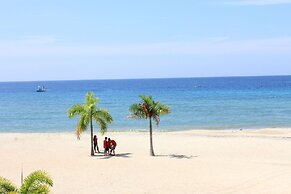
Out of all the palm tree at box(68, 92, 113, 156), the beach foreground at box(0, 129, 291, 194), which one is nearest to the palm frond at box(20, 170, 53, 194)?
the beach foreground at box(0, 129, 291, 194)

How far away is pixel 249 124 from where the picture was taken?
56781mm

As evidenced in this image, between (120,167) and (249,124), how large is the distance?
34.2 metres

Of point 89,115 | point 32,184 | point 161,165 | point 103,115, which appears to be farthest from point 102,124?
point 32,184

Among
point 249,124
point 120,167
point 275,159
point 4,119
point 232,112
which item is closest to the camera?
point 120,167

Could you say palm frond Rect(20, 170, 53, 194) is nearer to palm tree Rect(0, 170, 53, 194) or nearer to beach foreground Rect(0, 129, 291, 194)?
palm tree Rect(0, 170, 53, 194)

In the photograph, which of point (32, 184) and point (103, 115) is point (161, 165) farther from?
point (32, 184)

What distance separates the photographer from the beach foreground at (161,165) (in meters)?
21.3

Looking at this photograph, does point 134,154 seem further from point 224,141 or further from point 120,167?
point 224,141

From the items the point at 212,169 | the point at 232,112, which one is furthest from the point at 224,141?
the point at 232,112

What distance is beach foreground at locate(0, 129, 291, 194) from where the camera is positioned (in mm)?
21312

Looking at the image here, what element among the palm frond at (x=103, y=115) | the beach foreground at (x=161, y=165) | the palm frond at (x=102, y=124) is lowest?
the beach foreground at (x=161, y=165)

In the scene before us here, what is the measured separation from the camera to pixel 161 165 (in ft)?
85.4

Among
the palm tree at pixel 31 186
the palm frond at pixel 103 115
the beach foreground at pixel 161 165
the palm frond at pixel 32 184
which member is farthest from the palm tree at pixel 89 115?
the palm frond at pixel 32 184

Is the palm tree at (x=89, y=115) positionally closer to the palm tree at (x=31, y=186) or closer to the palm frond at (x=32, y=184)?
the palm tree at (x=31, y=186)
